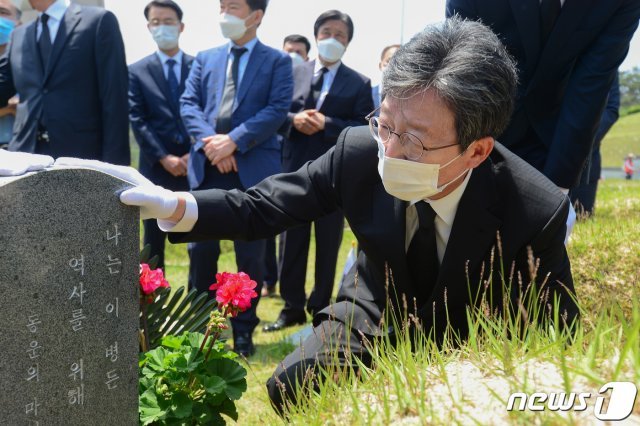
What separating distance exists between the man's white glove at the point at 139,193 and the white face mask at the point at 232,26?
8.89ft

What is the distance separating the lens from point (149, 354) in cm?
257

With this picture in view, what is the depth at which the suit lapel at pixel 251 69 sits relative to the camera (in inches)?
191

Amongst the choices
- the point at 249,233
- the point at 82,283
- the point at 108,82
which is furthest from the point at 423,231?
the point at 108,82

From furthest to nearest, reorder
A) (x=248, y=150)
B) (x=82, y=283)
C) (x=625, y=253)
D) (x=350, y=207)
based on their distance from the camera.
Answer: (x=248, y=150)
(x=625, y=253)
(x=350, y=207)
(x=82, y=283)

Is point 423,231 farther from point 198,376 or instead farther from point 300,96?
point 300,96

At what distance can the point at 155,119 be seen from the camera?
5652 mm

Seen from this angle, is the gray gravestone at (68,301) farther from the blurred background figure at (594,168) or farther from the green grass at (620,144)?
the green grass at (620,144)

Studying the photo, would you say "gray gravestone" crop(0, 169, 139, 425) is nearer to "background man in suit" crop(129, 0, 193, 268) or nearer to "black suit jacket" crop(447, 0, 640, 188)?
"black suit jacket" crop(447, 0, 640, 188)

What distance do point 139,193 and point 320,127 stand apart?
10.8ft

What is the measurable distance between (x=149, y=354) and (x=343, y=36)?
13.5 ft

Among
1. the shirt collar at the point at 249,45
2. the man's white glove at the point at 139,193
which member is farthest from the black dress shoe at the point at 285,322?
the man's white glove at the point at 139,193

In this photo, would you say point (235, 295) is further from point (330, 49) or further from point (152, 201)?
point (330, 49)

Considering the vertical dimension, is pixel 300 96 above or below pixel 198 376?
above

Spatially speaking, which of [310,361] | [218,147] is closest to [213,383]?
[310,361]
